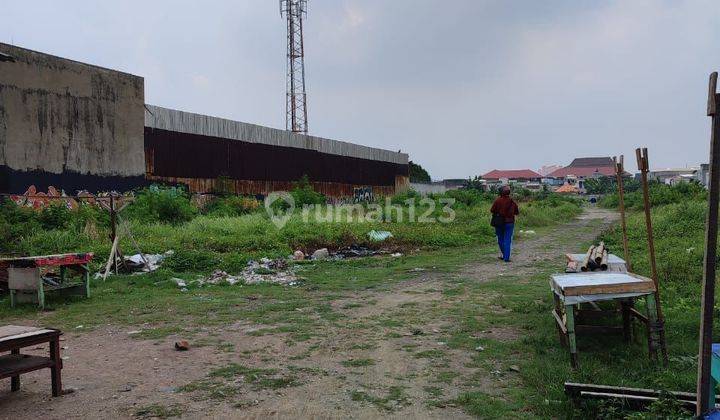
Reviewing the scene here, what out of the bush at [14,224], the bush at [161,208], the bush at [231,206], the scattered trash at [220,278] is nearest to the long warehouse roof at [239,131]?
the bush at [231,206]

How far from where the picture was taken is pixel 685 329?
556 cm

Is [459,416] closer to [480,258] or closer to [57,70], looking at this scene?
[480,258]

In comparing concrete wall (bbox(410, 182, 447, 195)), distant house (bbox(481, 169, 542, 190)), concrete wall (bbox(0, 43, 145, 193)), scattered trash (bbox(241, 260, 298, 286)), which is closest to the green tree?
concrete wall (bbox(410, 182, 447, 195))

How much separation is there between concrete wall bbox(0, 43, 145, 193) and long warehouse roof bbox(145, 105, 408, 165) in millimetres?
978

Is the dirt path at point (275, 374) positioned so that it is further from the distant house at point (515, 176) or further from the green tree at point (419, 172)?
the distant house at point (515, 176)

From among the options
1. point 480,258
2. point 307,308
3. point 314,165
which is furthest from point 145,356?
point 314,165

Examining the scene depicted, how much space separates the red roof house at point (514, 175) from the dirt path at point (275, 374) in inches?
3153

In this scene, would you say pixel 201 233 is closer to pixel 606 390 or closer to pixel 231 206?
pixel 231 206

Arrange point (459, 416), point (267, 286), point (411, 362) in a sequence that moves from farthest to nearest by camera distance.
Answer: point (267, 286)
point (411, 362)
point (459, 416)

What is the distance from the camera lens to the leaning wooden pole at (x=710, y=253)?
273cm

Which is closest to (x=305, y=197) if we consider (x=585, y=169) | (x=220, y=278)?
(x=220, y=278)

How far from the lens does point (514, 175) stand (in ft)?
282

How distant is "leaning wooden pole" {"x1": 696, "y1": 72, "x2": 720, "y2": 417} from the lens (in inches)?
108

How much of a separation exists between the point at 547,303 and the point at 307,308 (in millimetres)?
3242
